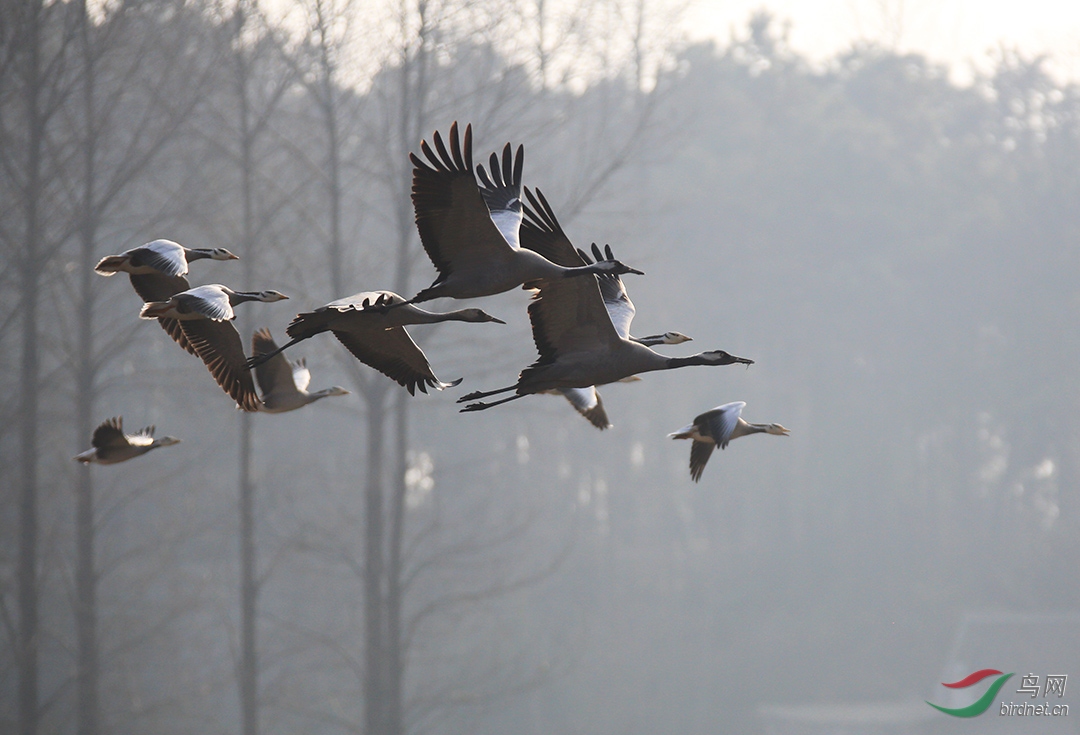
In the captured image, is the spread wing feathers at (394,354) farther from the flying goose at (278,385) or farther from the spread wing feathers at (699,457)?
the spread wing feathers at (699,457)

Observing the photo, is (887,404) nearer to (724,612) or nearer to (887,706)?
(724,612)

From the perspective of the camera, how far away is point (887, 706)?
21.9 meters

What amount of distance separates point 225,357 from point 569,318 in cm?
118

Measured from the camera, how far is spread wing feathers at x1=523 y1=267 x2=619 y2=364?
3.72 m

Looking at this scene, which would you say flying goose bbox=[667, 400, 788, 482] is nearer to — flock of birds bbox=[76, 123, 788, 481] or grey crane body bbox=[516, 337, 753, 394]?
flock of birds bbox=[76, 123, 788, 481]

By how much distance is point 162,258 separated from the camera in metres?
3.49

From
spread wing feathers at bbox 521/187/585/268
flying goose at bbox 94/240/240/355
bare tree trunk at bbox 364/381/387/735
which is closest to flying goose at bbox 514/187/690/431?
spread wing feathers at bbox 521/187/585/268

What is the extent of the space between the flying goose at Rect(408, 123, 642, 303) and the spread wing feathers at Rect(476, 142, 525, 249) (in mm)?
18

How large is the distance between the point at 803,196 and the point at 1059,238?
578 centimetres

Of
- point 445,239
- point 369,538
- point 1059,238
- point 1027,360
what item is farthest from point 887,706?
point 445,239

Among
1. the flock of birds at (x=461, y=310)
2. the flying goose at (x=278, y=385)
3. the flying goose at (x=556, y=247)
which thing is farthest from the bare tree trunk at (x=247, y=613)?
the flying goose at (x=556, y=247)

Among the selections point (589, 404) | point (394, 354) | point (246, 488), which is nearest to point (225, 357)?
point (394, 354)

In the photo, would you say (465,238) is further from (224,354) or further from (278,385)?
(278,385)

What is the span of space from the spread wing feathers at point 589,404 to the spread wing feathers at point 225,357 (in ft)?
4.08
